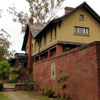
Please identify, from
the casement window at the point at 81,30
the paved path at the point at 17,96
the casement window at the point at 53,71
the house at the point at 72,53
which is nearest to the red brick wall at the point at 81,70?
the house at the point at 72,53

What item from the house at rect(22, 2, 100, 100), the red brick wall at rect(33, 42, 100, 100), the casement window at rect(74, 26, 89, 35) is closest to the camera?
the red brick wall at rect(33, 42, 100, 100)

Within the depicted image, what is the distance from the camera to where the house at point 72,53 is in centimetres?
1023

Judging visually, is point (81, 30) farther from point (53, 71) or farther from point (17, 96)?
point (17, 96)

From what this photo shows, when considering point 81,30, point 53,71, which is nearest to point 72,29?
point 81,30

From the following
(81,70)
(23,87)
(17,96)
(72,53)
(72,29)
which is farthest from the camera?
(72,29)

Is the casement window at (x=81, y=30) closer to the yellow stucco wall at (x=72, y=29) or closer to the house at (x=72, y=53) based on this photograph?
the house at (x=72, y=53)

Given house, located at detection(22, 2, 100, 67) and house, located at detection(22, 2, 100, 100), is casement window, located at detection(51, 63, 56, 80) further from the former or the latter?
house, located at detection(22, 2, 100, 67)

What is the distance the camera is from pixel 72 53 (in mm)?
12406

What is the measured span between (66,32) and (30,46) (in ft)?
43.7

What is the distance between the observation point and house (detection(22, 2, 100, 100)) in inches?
403

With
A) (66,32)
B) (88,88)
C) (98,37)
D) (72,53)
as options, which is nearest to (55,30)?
(66,32)

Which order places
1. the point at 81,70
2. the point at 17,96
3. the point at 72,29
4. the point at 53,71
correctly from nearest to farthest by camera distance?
1. the point at 81,70
2. the point at 53,71
3. the point at 17,96
4. the point at 72,29

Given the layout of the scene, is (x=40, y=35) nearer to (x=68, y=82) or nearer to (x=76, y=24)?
(x=76, y=24)

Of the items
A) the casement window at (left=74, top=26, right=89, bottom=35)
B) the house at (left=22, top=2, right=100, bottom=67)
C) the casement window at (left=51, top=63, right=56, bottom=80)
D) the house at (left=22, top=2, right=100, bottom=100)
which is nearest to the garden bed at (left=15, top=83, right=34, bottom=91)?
the house at (left=22, top=2, right=100, bottom=100)
